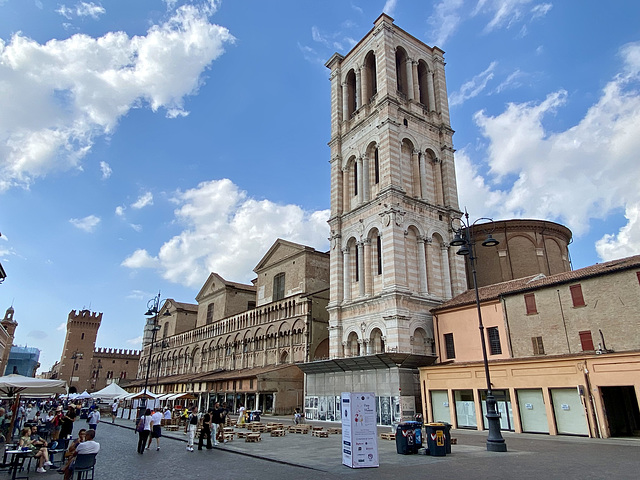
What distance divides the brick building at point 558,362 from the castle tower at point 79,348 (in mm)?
88316

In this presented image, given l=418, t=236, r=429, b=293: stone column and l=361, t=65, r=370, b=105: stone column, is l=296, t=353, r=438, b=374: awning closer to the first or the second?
l=418, t=236, r=429, b=293: stone column

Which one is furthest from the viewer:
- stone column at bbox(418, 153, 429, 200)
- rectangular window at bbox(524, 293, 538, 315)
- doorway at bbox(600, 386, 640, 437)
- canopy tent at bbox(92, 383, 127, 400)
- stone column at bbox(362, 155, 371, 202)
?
stone column at bbox(362, 155, 371, 202)

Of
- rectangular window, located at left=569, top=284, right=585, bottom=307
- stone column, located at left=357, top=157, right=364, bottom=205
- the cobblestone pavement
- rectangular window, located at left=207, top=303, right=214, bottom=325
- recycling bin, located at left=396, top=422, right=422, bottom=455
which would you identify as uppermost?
stone column, located at left=357, top=157, right=364, bottom=205

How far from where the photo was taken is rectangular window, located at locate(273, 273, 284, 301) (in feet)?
169

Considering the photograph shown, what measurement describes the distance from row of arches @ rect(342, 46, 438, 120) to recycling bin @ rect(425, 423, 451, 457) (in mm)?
32094

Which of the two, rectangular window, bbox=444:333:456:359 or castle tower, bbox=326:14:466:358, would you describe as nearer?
rectangular window, bbox=444:333:456:359

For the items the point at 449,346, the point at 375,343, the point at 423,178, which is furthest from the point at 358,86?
the point at 449,346

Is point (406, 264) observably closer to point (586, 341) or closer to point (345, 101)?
point (586, 341)

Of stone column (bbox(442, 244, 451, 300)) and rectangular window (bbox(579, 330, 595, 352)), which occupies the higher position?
stone column (bbox(442, 244, 451, 300))

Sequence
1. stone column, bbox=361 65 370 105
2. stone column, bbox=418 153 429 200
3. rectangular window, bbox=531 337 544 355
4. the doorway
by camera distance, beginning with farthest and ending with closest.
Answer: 1. stone column, bbox=361 65 370 105
2. stone column, bbox=418 153 429 200
3. rectangular window, bbox=531 337 544 355
4. the doorway

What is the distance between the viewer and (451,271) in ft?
121

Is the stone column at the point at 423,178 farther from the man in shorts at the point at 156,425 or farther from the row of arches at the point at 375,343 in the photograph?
the man in shorts at the point at 156,425

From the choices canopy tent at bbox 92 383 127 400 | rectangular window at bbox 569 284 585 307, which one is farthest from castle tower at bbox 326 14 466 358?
canopy tent at bbox 92 383 127 400

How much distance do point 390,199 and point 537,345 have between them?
14.9 m
